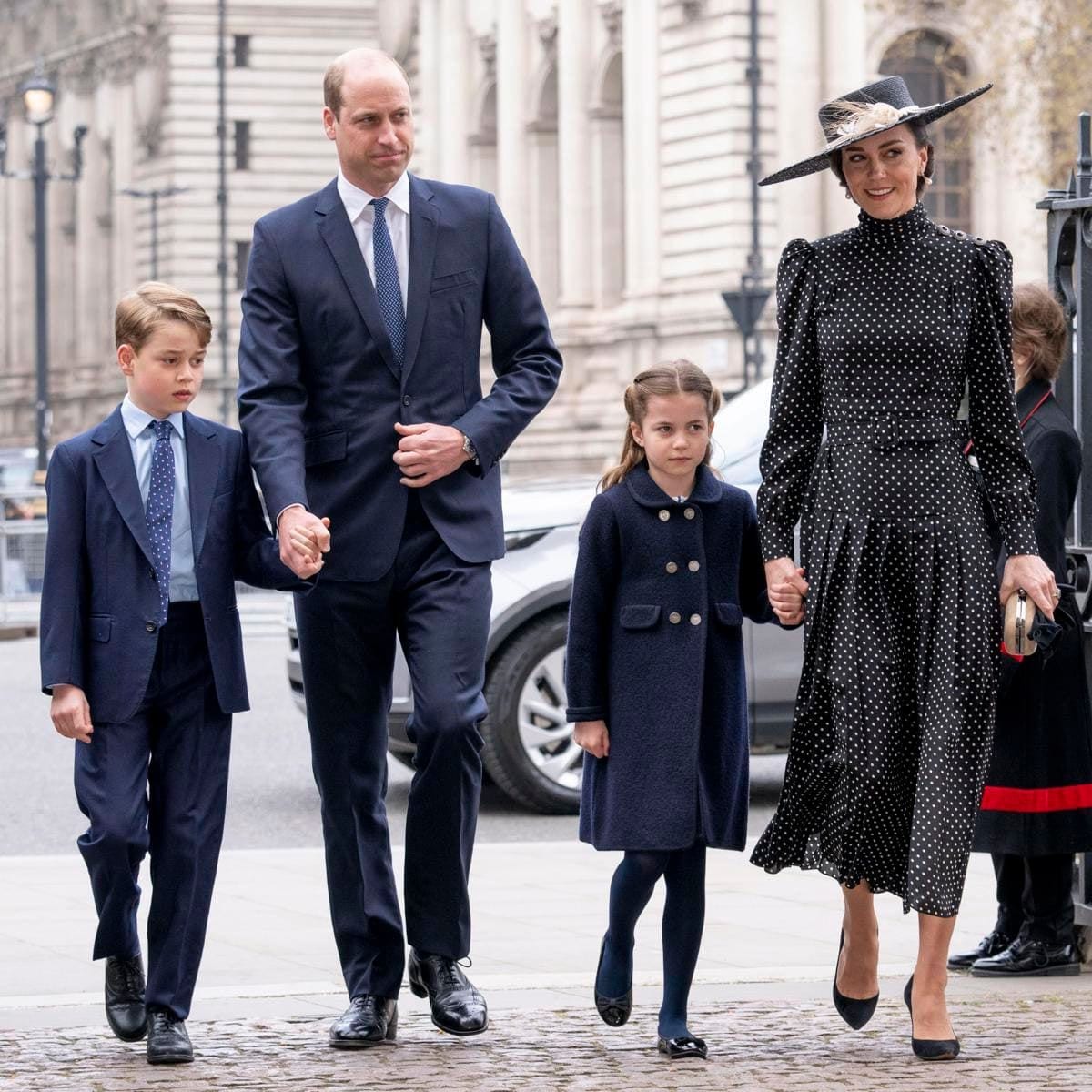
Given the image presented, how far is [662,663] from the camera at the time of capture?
5969 mm

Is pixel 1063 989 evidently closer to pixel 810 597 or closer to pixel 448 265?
pixel 810 597

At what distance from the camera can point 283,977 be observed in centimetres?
712

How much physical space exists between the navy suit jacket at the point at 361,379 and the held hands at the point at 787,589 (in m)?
0.61

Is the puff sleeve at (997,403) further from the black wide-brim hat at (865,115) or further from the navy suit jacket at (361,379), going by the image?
the navy suit jacket at (361,379)

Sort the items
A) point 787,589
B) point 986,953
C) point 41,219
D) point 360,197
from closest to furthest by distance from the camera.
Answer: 1. point 787,589
2. point 360,197
3. point 986,953
4. point 41,219

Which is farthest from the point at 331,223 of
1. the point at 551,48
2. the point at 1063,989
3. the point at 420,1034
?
the point at 551,48

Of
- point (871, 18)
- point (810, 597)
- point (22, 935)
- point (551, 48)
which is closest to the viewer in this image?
point (810, 597)

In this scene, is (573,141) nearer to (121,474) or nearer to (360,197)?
(360,197)

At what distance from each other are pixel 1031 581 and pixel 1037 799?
3.99ft

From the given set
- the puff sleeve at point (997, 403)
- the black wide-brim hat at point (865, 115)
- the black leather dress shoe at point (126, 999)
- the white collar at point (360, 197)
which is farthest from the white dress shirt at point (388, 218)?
the black leather dress shoe at point (126, 999)

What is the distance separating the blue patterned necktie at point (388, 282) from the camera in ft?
19.8

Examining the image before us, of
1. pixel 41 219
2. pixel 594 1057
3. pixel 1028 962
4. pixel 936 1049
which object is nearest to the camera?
pixel 936 1049

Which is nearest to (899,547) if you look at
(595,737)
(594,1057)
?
(595,737)

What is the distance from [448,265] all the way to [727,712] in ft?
3.75
